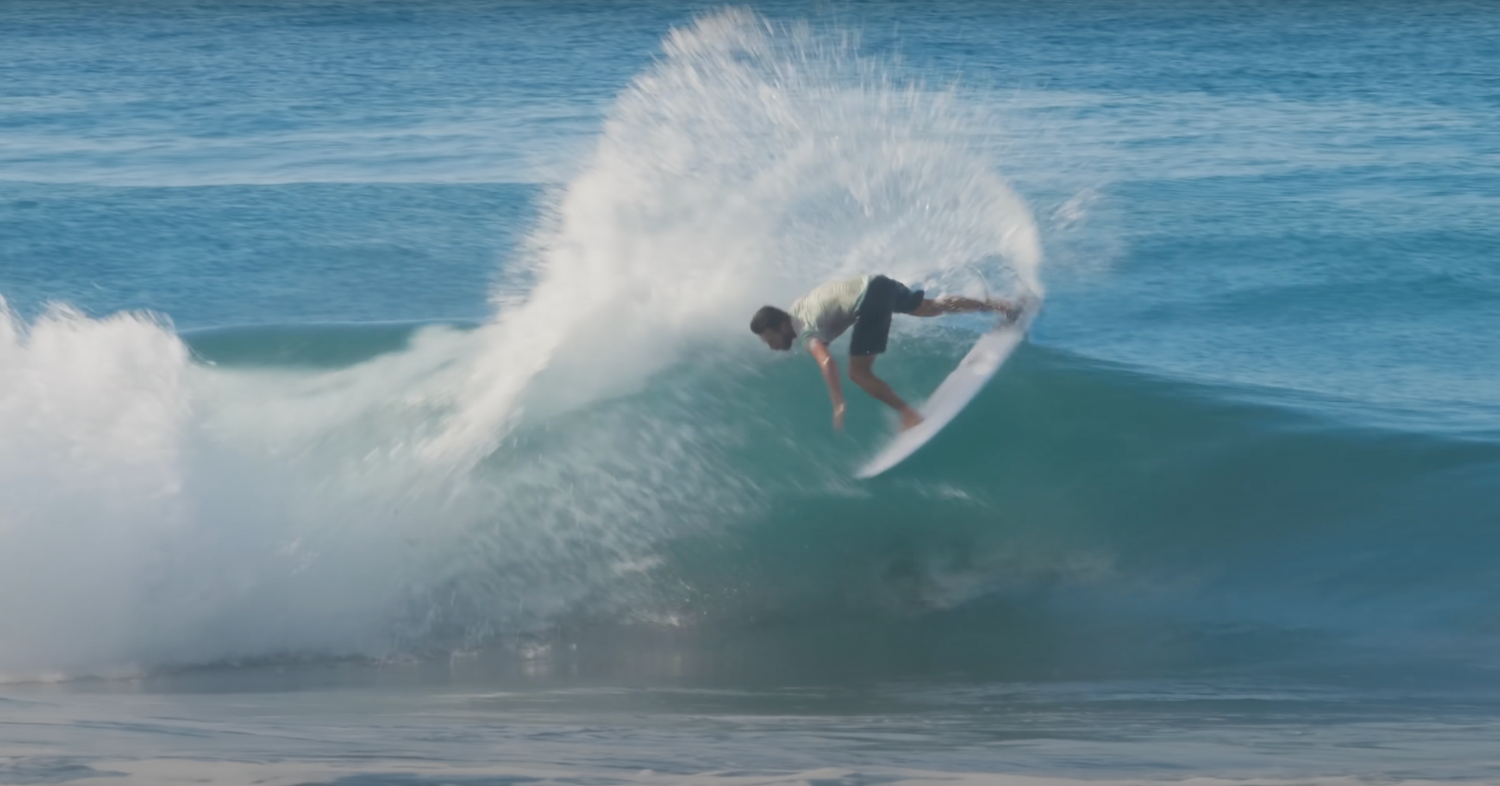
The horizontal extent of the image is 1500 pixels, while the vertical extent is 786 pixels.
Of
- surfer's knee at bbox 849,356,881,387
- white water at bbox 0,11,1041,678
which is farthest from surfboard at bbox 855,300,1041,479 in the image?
surfer's knee at bbox 849,356,881,387

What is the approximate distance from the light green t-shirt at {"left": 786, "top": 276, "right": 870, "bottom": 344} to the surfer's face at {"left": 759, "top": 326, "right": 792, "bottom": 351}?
24 centimetres

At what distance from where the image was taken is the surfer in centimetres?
796

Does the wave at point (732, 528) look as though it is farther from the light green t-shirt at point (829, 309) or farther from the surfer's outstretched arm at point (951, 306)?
the light green t-shirt at point (829, 309)

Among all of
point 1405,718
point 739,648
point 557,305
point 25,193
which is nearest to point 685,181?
point 557,305

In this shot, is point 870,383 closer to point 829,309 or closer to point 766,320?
point 829,309

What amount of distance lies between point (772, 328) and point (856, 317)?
639 mm

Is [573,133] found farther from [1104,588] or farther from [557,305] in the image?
[1104,588]

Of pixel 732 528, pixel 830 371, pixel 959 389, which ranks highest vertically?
pixel 959 389

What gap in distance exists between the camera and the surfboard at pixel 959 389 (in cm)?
902

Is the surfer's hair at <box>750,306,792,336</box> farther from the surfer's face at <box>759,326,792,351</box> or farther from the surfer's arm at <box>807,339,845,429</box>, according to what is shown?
the surfer's arm at <box>807,339,845,429</box>

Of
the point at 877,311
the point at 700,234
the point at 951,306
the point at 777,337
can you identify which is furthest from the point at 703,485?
the point at 700,234

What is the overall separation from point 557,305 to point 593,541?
2.00 meters

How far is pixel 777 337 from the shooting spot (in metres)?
7.81

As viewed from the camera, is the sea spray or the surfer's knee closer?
the surfer's knee
